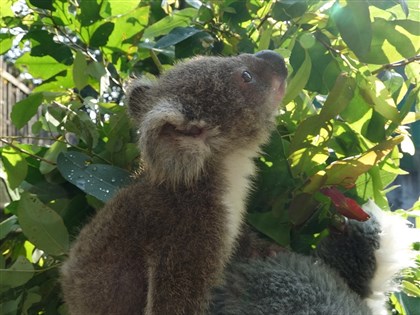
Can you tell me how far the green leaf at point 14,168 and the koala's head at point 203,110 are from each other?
34cm

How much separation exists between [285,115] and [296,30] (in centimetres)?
21

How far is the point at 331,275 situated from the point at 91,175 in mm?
622

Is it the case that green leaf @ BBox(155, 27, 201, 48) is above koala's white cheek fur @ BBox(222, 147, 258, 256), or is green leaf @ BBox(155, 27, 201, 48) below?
above

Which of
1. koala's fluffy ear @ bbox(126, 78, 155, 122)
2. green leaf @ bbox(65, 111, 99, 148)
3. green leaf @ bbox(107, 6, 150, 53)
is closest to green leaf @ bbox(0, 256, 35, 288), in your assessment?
green leaf @ bbox(65, 111, 99, 148)

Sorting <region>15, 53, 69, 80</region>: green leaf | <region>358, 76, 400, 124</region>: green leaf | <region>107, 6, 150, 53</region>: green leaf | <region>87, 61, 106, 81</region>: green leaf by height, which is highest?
<region>358, 76, 400, 124</region>: green leaf

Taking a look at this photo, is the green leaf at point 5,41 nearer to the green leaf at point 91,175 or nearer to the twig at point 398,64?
the green leaf at point 91,175

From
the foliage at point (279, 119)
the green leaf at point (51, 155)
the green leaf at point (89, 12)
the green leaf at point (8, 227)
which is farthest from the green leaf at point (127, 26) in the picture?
the green leaf at point (8, 227)

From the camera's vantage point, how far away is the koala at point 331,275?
1211 millimetres

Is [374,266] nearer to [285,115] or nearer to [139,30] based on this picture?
[285,115]

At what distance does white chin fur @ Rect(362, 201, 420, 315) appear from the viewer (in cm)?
140

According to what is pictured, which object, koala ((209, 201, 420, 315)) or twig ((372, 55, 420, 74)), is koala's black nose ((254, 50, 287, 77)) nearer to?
twig ((372, 55, 420, 74))

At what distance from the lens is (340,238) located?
1396 millimetres

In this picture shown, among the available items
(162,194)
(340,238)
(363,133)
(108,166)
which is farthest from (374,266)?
(108,166)

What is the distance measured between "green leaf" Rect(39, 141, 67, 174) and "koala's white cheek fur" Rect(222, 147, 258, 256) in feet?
1.54
